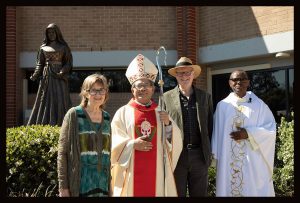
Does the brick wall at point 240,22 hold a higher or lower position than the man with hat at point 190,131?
higher

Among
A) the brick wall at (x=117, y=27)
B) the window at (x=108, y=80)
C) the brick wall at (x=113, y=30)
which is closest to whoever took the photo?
the brick wall at (x=113, y=30)

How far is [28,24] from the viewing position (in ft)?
43.8

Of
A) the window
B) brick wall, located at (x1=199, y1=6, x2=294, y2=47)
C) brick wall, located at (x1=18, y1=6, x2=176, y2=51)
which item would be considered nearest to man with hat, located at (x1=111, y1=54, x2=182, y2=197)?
brick wall, located at (x1=199, y1=6, x2=294, y2=47)

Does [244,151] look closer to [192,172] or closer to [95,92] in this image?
[192,172]

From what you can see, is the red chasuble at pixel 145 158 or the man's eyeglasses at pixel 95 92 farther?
the red chasuble at pixel 145 158

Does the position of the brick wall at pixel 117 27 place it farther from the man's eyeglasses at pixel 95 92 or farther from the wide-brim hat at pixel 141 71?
the man's eyeglasses at pixel 95 92

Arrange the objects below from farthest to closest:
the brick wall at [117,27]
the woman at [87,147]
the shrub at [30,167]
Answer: the brick wall at [117,27]
the shrub at [30,167]
the woman at [87,147]

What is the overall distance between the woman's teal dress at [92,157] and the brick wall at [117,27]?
29.5 ft

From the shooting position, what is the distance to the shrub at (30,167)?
6.49 m

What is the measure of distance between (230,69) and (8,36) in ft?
19.9

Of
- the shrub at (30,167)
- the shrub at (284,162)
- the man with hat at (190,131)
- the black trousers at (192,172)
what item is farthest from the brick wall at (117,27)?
the black trousers at (192,172)

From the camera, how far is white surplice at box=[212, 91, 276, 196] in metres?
5.82

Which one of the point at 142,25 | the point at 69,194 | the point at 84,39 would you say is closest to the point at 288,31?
the point at 142,25

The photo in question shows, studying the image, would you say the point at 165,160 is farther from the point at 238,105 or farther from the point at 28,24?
the point at 28,24
